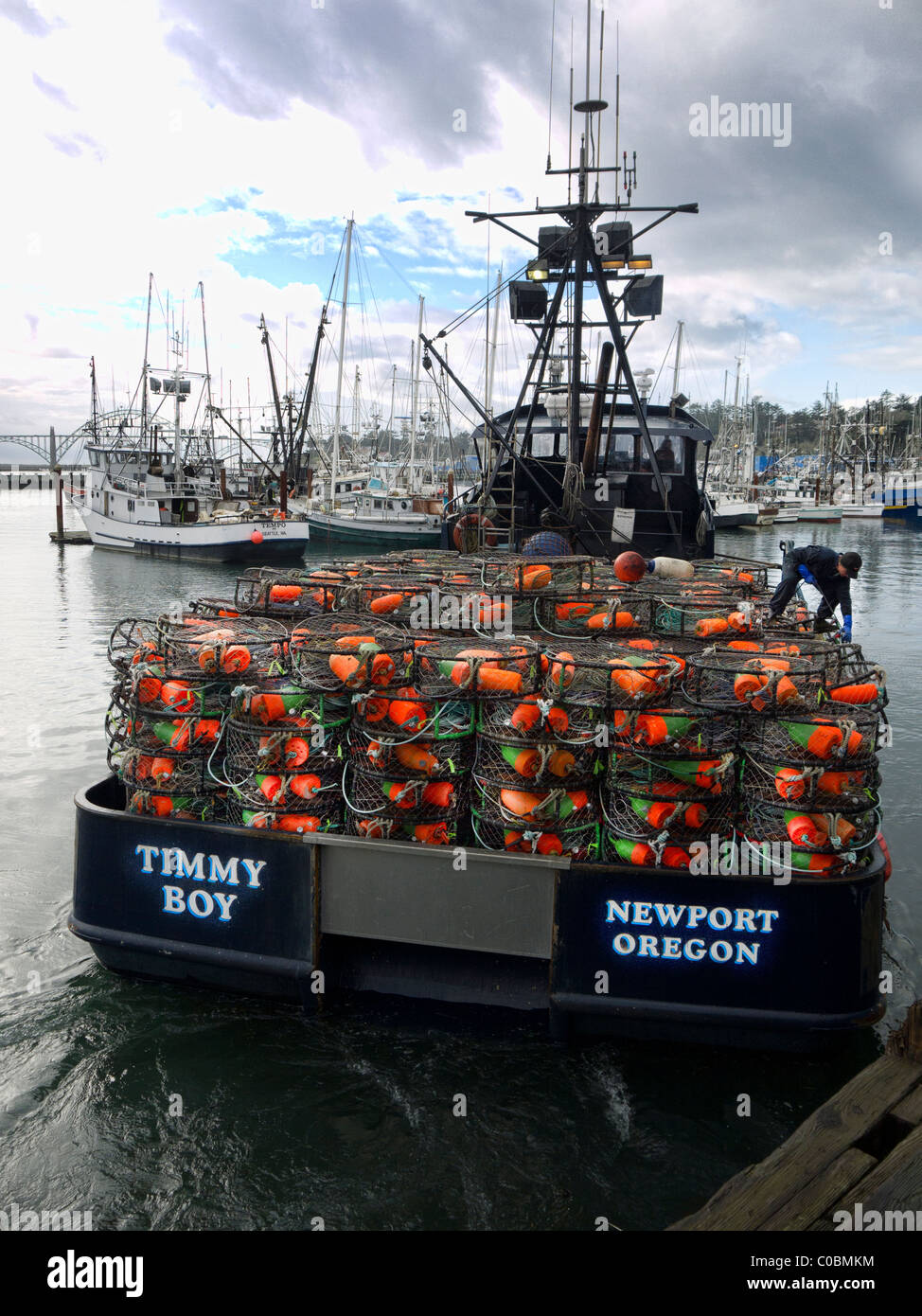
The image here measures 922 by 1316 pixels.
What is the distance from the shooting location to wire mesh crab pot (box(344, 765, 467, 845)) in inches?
199

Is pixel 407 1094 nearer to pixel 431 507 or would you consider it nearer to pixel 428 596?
pixel 428 596

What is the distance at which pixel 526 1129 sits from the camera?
4648mm

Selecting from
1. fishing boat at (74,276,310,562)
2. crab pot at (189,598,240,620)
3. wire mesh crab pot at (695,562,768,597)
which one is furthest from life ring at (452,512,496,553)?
fishing boat at (74,276,310,562)

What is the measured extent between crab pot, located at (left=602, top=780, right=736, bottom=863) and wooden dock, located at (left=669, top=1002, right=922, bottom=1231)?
4.16ft

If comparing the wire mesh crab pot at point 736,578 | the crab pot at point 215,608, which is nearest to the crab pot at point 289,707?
the crab pot at point 215,608

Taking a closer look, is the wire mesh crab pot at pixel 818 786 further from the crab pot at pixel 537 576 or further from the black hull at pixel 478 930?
the crab pot at pixel 537 576

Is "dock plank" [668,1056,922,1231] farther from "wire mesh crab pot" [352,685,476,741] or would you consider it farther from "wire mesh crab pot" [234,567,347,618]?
"wire mesh crab pot" [234,567,347,618]

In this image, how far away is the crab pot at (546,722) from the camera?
4.80 m

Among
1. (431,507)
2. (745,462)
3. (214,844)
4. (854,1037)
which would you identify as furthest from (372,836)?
(745,462)

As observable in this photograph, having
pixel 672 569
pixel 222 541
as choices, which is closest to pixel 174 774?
pixel 672 569

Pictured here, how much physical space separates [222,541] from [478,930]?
124 ft

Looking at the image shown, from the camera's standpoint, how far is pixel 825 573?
998 cm

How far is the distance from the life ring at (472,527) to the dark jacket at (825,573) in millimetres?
5057

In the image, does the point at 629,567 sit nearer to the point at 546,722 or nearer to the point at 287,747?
the point at 546,722
